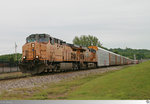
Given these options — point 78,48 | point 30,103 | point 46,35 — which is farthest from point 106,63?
point 30,103

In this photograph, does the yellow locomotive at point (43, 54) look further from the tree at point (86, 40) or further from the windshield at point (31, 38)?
the tree at point (86, 40)

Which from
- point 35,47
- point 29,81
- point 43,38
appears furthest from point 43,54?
point 29,81

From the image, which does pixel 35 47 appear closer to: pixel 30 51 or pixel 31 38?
pixel 30 51

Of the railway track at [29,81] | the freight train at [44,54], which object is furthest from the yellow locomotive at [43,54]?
the railway track at [29,81]

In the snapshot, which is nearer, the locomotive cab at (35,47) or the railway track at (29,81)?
the railway track at (29,81)

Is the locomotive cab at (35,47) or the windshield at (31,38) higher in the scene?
the windshield at (31,38)

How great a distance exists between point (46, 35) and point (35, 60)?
2.84 meters

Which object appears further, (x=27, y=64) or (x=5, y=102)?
(x=27, y=64)

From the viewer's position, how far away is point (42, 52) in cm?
1661

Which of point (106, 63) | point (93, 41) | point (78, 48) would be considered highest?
point (93, 41)

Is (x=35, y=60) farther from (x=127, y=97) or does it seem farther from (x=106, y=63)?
(x=106, y=63)

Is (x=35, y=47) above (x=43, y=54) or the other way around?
above

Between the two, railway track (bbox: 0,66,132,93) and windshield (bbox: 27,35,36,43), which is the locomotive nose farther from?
railway track (bbox: 0,66,132,93)

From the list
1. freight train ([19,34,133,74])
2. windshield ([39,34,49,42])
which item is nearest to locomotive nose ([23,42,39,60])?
freight train ([19,34,133,74])
